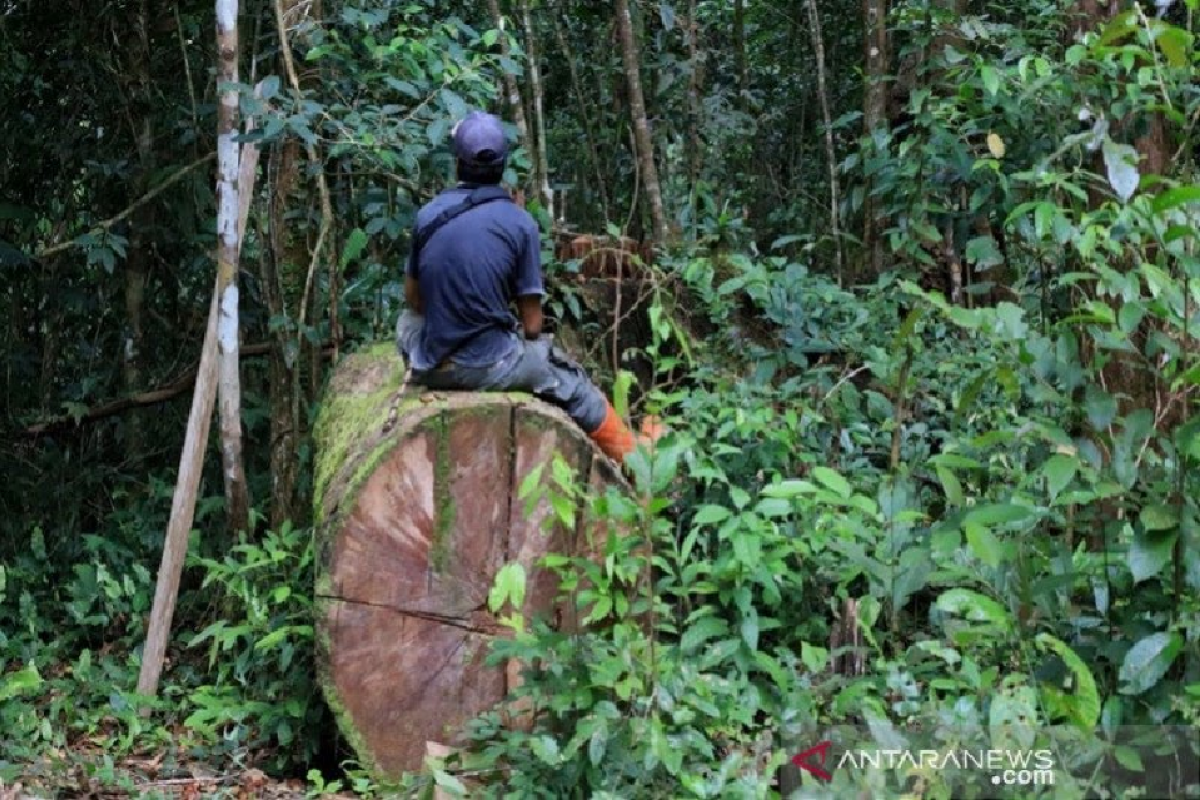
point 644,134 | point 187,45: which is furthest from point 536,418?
point 187,45

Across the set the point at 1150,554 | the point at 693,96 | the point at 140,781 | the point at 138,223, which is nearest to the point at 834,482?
the point at 1150,554

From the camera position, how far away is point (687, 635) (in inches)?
173

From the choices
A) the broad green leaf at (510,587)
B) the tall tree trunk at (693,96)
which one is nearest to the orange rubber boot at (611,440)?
the broad green leaf at (510,587)

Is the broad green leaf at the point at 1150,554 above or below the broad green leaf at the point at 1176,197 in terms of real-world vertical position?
below

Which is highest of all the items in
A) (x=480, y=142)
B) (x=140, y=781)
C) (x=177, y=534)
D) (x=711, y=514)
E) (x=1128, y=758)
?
(x=480, y=142)

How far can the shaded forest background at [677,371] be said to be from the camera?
3.51 metres

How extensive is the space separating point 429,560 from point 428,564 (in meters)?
0.02

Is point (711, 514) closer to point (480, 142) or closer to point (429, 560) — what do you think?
point (429, 560)

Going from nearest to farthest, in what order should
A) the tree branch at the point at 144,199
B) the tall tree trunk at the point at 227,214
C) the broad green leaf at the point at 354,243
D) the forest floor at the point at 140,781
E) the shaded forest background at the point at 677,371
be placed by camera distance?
1. the shaded forest background at the point at 677,371
2. the forest floor at the point at 140,781
3. the tall tree trunk at the point at 227,214
4. the broad green leaf at the point at 354,243
5. the tree branch at the point at 144,199

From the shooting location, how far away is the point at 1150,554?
3258 millimetres

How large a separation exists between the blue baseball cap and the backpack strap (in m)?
0.11

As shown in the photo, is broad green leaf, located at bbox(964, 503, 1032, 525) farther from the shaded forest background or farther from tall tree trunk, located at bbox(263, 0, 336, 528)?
tall tree trunk, located at bbox(263, 0, 336, 528)

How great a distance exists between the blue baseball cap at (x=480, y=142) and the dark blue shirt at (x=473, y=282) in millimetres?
172

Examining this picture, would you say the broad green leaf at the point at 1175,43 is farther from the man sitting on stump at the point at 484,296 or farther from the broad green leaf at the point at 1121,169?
the man sitting on stump at the point at 484,296
